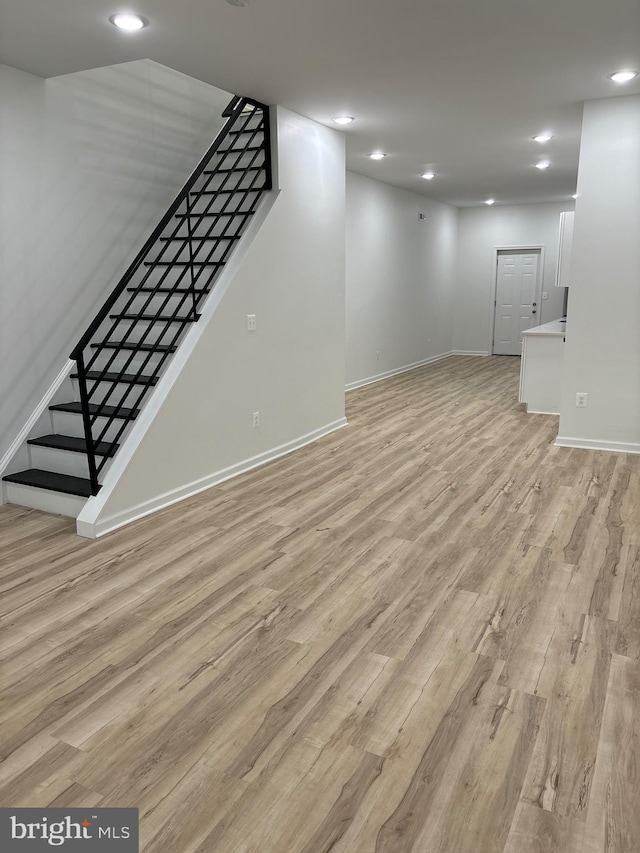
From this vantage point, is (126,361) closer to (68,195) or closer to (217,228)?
(68,195)

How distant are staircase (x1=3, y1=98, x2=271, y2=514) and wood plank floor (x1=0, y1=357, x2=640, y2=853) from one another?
14.8 inches

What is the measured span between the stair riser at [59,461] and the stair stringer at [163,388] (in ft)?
0.83

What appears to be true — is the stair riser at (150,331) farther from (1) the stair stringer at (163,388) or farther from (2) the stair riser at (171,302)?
(1) the stair stringer at (163,388)

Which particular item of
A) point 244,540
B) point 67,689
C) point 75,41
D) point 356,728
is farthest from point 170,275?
point 356,728

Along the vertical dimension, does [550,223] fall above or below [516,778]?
above

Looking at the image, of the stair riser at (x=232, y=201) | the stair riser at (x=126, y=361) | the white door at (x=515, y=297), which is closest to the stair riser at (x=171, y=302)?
the stair riser at (x=126, y=361)

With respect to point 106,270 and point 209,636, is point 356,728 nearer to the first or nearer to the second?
point 209,636

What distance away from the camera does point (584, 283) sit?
520 centimetres

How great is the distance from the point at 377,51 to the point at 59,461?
3145mm

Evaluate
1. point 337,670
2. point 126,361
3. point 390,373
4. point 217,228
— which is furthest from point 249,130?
point 390,373

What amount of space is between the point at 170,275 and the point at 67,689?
11.7ft

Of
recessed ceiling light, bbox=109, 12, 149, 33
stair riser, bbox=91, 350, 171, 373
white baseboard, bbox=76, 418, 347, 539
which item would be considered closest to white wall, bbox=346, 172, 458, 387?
white baseboard, bbox=76, 418, 347, 539

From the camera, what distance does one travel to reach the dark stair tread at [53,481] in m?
3.84

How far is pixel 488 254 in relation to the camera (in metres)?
11.8
